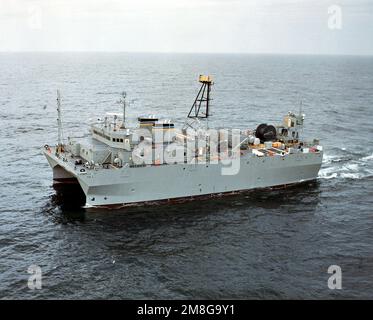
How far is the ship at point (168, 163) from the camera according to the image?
35.9 metres

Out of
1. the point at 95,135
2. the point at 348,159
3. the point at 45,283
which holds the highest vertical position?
the point at 95,135

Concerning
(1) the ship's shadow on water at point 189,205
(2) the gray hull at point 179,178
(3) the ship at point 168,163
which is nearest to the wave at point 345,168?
(3) the ship at point 168,163

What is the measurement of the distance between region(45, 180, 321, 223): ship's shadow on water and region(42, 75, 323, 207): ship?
2.37 ft

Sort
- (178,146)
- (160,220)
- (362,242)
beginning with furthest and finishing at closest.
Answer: (178,146) → (160,220) → (362,242)

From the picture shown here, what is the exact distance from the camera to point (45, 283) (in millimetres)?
25531

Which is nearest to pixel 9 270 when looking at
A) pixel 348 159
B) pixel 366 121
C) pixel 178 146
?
pixel 178 146

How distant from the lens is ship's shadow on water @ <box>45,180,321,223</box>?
35094 millimetres

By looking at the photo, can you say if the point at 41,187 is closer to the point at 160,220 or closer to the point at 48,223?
the point at 48,223

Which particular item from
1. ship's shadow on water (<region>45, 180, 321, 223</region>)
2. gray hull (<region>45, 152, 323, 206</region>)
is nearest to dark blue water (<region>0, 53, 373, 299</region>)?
ship's shadow on water (<region>45, 180, 321, 223</region>)

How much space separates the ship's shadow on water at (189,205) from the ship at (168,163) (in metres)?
0.72

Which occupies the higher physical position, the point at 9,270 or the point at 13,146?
the point at 13,146

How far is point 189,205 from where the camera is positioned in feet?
124

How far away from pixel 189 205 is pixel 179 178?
2451 mm

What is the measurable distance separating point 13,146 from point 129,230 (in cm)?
2820
